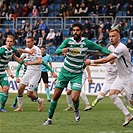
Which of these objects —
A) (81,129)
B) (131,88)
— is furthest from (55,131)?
(131,88)

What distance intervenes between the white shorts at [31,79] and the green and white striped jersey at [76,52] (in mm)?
4751

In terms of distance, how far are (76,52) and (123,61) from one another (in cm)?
117

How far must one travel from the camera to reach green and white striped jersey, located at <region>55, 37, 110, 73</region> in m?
13.4

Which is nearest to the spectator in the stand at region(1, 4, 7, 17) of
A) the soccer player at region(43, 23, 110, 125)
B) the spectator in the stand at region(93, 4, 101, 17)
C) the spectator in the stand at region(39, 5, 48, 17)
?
the spectator in the stand at region(39, 5, 48, 17)

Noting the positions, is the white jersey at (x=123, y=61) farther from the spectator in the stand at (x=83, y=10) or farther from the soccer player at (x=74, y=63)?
the spectator in the stand at (x=83, y=10)

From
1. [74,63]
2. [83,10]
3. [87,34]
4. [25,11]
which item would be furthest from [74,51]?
[25,11]

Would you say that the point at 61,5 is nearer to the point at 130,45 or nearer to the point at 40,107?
the point at 130,45

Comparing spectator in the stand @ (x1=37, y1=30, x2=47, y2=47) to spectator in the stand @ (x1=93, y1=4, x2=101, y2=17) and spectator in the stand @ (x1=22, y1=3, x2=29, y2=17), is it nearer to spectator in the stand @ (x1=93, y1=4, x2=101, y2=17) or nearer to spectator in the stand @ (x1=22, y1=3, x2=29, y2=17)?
spectator in the stand @ (x1=93, y1=4, x2=101, y2=17)

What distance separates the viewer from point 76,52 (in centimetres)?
1338

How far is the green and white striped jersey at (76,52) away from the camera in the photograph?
1338cm

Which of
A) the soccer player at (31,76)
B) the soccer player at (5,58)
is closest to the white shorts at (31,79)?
the soccer player at (31,76)

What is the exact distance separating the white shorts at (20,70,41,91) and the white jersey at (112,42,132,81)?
16.6ft

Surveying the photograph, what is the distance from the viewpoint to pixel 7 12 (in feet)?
129

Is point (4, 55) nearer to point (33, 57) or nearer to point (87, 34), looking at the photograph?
point (33, 57)
